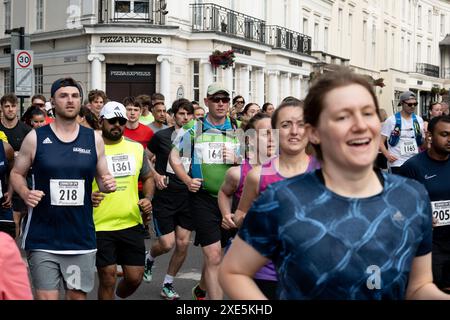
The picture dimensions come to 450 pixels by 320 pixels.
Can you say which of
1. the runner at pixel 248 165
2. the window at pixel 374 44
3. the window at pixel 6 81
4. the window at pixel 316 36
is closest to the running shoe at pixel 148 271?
the runner at pixel 248 165

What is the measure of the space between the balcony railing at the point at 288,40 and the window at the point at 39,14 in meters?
11.0

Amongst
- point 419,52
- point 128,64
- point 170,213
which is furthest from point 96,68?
point 419,52

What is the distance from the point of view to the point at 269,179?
16.2 feet

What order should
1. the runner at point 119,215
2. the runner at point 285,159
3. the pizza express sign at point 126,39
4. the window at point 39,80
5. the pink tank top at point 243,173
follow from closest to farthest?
the runner at point 285,159
the pink tank top at point 243,173
the runner at point 119,215
the pizza express sign at point 126,39
the window at point 39,80

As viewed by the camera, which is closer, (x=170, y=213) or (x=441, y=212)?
(x=441, y=212)

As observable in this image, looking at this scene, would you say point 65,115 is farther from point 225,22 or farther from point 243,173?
point 225,22

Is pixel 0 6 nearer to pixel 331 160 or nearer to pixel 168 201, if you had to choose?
pixel 168 201

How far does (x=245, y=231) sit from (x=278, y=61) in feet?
117

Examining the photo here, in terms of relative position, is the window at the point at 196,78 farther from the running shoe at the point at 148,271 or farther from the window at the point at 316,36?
the running shoe at the point at 148,271

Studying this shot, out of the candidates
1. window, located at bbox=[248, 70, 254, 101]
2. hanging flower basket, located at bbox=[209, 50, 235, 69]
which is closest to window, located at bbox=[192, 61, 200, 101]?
hanging flower basket, located at bbox=[209, 50, 235, 69]

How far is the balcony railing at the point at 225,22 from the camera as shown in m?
31.3

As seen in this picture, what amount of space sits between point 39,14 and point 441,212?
90.6 ft

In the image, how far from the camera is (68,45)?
2991 cm
